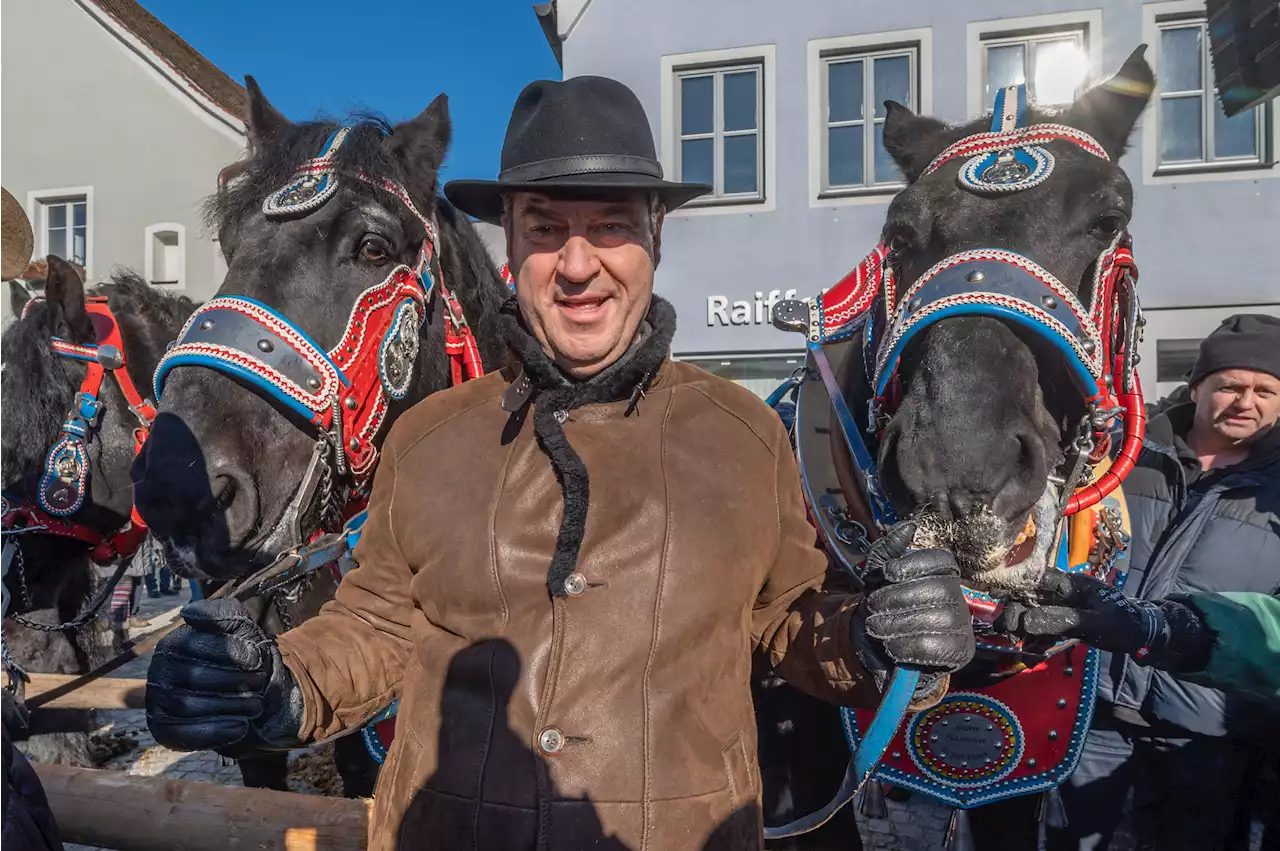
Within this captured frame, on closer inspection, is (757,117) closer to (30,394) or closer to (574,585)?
(30,394)

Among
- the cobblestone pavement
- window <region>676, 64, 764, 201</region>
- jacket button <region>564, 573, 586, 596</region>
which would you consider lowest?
the cobblestone pavement

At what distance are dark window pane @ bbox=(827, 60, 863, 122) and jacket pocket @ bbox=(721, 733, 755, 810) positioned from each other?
883cm

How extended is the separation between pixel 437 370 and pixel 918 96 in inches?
320

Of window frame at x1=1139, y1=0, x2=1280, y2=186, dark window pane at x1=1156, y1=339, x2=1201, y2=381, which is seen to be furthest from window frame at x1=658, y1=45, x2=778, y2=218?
dark window pane at x1=1156, y1=339, x2=1201, y2=381

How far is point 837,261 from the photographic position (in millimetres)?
8906

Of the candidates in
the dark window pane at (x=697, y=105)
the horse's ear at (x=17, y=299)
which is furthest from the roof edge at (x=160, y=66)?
the horse's ear at (x=17, y=299)

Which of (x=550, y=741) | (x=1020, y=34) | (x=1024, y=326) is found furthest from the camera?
(x=1020, y=34)

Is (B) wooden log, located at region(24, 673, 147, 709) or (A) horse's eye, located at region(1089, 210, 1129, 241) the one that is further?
(B) wooden log, located at region(24, 673, 147, 709)

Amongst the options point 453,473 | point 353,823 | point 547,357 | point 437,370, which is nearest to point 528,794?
point 453,473

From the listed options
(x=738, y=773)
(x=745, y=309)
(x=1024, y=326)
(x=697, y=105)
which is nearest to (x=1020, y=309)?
(x=1024, y=326)

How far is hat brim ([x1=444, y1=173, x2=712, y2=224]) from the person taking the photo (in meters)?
1.38

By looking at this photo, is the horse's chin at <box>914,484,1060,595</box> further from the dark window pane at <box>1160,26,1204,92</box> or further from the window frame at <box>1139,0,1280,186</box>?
the dark window pane at <box>1160,26,1204,92</box>

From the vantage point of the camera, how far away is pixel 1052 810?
2340mm

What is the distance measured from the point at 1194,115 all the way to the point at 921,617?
9609mm
